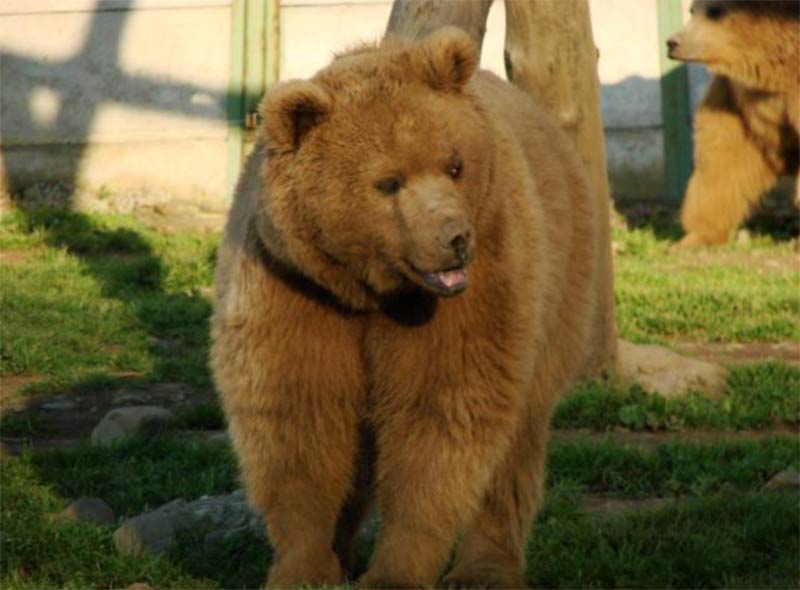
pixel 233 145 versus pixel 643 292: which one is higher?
pixel 233 145

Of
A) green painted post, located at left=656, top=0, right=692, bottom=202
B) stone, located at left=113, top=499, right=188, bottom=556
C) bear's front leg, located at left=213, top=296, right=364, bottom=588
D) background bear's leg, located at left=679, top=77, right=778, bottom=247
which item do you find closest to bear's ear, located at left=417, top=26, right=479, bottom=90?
bear's front leg, located at left=213, top=296, right=364, bottom=588

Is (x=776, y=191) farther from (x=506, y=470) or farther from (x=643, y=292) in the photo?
(x=506, y=470)

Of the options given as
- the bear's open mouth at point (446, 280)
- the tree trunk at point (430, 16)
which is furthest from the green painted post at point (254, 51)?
the bear's open mouth at point (446, 280)

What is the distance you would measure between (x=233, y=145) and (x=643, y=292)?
4469 mm

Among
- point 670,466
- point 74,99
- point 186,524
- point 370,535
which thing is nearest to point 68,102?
point 74,99

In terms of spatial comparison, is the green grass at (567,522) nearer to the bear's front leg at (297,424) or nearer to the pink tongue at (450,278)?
the bear's front leg at (297,424)

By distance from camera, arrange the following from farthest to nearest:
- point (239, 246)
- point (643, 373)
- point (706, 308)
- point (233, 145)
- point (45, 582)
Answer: point (233, 145) < point (706, 308) < point (643, 373) < point (45, 582) < point (239, 246)

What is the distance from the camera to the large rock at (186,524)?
5875 millimetres

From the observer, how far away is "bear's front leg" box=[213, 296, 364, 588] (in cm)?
484

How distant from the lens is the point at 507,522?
536 centimetres

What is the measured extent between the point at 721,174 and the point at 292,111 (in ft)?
27.8

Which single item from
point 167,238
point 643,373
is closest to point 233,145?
point 167,238

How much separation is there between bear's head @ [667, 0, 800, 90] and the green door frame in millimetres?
3151

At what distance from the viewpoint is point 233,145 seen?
44.5 feet
